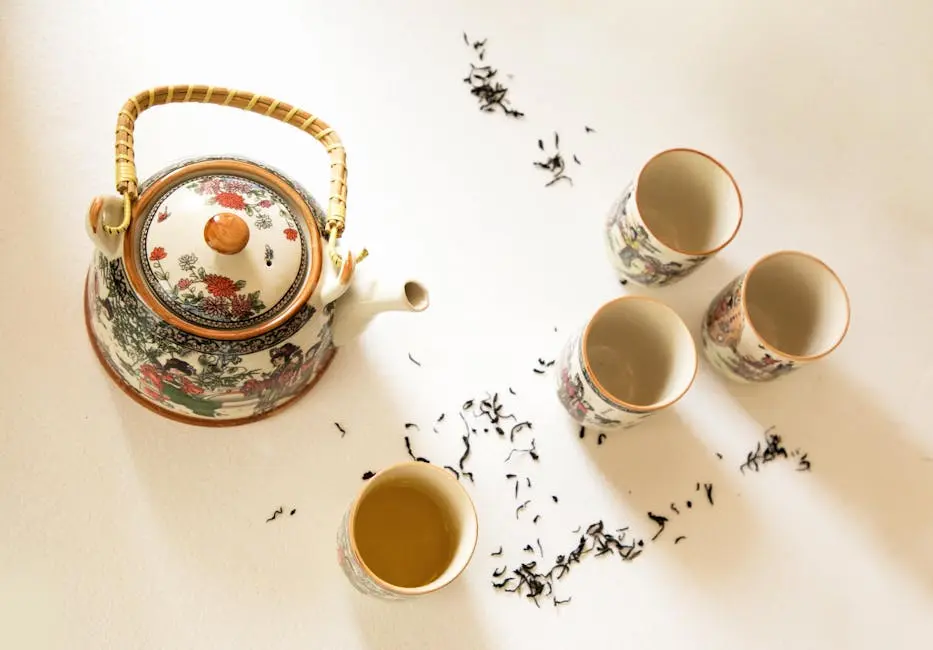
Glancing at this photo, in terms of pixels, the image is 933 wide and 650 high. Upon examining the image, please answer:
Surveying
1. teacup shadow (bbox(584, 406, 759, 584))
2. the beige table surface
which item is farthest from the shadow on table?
teacup shadow (bbox(584, 406, 759, 584))

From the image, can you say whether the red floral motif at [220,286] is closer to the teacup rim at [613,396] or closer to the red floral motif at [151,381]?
the red floral motif at [151,381]

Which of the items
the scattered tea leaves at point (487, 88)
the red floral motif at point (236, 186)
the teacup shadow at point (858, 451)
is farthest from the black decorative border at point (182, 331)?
the teacup shadow at point (858, 451)

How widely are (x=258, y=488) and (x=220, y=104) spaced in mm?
391

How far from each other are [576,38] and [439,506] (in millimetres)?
613

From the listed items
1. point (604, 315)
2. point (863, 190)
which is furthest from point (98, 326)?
point (863, 190)

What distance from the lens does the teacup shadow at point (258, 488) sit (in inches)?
32.3

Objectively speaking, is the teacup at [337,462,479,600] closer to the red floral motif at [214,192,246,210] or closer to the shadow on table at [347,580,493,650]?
the shadow on table at [347,580,493,650]

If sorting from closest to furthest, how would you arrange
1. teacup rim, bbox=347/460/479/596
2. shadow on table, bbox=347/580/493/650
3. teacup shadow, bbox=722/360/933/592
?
teacup rim, bbox=347/460/479/596, shadow on table, bbox=347/580/493/650, teacup shadow, bbox=722/360/933/592

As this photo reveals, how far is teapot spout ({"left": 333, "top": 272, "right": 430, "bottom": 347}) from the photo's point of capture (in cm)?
69

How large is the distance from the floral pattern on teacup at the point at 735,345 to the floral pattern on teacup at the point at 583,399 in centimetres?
14

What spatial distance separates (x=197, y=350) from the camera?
0.68 meters

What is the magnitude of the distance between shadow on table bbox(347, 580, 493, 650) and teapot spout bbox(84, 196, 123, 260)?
0.42 metres

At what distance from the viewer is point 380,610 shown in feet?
2.73

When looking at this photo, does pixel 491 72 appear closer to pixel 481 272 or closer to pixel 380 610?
pixel 481 272
